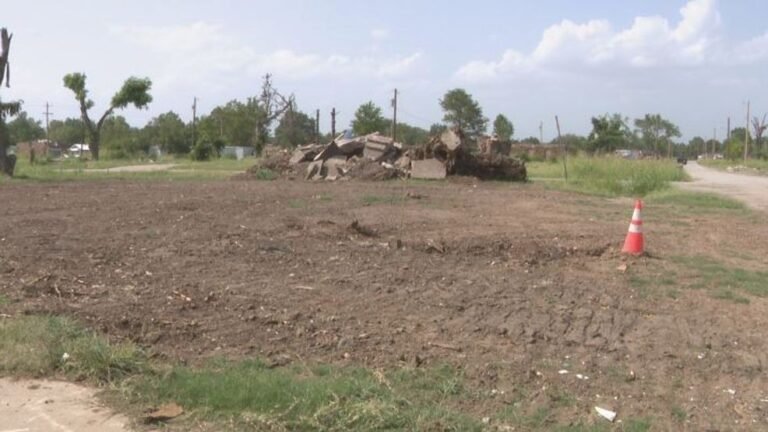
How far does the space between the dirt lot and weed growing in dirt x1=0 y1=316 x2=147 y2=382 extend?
33 cm

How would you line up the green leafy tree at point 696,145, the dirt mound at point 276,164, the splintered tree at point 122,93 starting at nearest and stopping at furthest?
1. the dirt mound at point 276,164
2. the splintered tree at point 122,93
3. the green leafy tree at point 696,145

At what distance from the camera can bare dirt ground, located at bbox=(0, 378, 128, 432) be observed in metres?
4.21

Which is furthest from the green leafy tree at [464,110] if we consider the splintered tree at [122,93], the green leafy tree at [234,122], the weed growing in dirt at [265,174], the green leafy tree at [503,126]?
the weed growing in dirt at [265,174]

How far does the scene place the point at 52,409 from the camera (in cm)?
445

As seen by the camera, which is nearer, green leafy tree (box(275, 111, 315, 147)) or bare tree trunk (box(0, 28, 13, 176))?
bare tree trunk (box(0, 28, 13, 176))

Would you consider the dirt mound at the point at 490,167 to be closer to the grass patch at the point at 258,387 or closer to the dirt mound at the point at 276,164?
the dirt mound at the point at 276,164

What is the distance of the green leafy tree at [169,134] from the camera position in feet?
262

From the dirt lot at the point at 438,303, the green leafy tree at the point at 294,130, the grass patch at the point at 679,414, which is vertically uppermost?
the green leafy tree at the point at 294,130

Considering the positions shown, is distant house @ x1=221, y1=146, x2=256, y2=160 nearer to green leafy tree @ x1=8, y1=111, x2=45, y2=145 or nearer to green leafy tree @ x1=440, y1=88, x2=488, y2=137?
green leafy tree @ x1=440, y1=88, x2=488, y2=137

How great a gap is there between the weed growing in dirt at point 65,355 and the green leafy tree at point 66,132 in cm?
10129

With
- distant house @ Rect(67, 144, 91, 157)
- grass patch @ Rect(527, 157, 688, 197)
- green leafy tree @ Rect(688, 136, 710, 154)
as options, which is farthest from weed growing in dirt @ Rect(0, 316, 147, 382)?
green leafy tree @ Rect(688, 136, 710, 154)

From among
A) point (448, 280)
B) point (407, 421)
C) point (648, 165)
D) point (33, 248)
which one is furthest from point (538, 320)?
point (648, 165)

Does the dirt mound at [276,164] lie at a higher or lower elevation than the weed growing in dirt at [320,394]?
higher

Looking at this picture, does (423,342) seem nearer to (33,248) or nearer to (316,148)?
(33,248)
